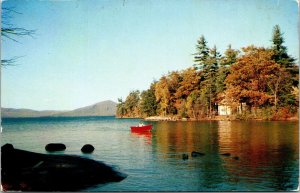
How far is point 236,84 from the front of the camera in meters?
31.5

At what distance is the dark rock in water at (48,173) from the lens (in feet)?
35.5

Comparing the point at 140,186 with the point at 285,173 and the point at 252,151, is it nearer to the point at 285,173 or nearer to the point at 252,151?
the point at 285,173

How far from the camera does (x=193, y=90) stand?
32594 millimetres

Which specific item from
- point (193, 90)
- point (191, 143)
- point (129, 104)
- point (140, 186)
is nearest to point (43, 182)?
point (140, 186)

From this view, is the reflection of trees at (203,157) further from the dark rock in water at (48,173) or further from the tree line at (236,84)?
the tree line at (236,84)

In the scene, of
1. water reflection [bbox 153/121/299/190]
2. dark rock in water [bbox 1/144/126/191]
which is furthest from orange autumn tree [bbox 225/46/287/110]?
dark rock in water [bbox 1/144/126/191]

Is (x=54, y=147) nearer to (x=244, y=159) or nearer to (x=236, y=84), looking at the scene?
(x=244, y=159)

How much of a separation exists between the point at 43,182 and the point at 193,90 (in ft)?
75.3

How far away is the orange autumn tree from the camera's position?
93.8 feet

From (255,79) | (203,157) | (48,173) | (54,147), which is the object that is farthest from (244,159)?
(255,79)

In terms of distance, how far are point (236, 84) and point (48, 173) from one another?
75.0 feet

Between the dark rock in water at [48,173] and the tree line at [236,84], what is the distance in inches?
661

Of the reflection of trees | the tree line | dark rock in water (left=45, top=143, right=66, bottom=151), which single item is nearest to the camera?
the reflection of trees

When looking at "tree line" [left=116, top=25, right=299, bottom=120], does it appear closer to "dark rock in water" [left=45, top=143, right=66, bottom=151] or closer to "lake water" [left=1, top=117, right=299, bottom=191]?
"lake water" [left=1, top=117, right=299, bottom=191]
